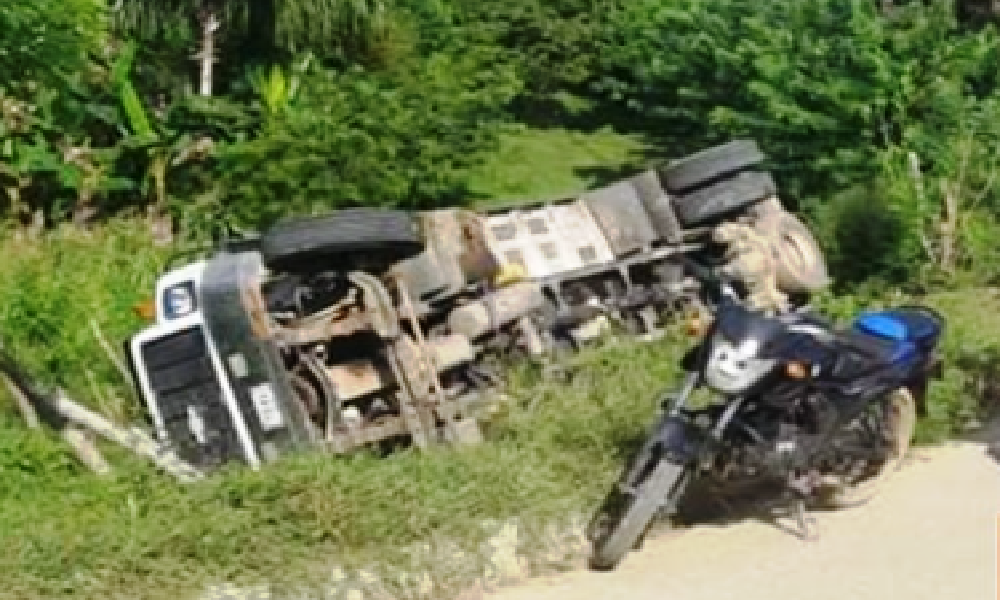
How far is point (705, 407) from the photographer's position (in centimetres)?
712

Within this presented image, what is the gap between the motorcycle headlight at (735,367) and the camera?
676cm

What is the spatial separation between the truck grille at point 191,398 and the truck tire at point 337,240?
1.43 feet

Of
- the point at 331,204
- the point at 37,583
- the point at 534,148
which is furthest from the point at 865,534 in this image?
the point at 534,148

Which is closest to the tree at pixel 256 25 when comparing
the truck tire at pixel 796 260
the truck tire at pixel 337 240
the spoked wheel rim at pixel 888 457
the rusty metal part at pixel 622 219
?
the rusty metal part at pixel 622 219

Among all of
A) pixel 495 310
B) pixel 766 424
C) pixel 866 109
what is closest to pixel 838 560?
pixel 766 424

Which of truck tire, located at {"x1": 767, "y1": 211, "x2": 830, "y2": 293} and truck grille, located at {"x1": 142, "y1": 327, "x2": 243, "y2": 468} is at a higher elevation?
truck grille, located at {"x1": 142, "y1": 327, "x2": 243, "y2": 468}

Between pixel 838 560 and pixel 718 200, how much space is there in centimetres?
372

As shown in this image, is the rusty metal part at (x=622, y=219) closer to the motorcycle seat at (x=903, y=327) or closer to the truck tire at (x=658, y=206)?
the truck tire at (x=658, y=206)

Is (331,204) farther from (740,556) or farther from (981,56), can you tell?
(740,556)

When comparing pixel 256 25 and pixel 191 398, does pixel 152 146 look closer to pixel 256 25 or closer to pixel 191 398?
pixel 256 25

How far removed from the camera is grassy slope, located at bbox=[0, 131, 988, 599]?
6242mm

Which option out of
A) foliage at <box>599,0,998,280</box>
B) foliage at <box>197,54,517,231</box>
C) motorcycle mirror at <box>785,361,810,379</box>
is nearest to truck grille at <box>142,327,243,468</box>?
motorcycle mirror at <box>785,361,810,379</box>

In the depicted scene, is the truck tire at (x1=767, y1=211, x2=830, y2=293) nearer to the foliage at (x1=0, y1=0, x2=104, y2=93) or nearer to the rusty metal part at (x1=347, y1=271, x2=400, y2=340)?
the rusty metal part at (x1=347, y1=271, x2=400, y2=340)

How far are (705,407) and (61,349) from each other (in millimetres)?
3385
